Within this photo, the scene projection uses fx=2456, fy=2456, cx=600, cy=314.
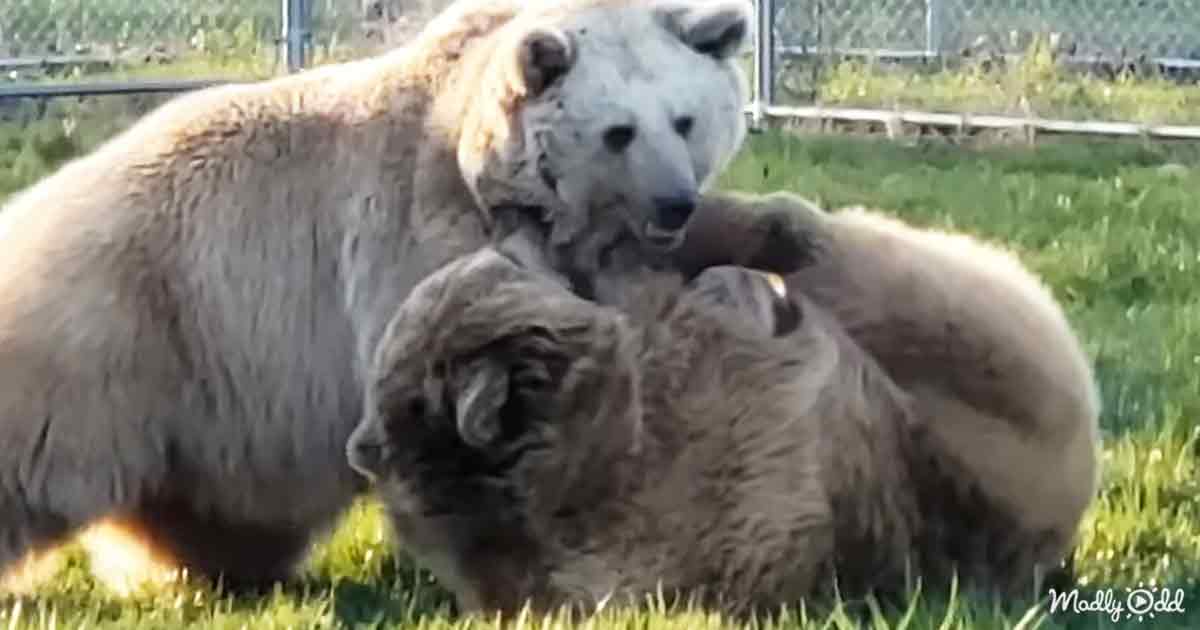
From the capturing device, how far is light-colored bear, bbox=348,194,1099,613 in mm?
3941

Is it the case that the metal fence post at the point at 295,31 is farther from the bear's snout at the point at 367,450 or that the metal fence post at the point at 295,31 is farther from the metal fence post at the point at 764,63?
the bear's snout at the point at 367,450

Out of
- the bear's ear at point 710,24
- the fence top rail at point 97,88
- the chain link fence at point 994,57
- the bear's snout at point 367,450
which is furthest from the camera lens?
the chain link fence at point 994,57

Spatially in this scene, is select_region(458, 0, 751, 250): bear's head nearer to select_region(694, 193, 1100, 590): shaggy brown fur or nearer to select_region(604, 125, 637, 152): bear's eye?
select_region(604, 125, 637, 152): bear's eye

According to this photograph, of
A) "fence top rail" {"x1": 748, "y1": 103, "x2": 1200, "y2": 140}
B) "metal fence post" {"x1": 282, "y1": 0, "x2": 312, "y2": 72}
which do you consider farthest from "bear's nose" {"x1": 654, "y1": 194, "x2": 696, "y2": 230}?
"metal fence post" {"x1": 282, "y1": 0, "x2": 312, "y2": 72}

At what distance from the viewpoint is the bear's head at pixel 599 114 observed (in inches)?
183

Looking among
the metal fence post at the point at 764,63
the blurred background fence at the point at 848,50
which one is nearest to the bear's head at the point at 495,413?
the blurred background fence at the point at 848,50

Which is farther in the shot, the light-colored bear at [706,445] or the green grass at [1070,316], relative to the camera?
the green grass at [1070,316]

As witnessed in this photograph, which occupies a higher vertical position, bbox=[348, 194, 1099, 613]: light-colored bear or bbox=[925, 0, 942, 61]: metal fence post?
bbox=[348, 194, 1099, 613]: light-colored bear

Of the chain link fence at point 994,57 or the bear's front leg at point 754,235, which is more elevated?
the bear's front leg at point 754,235

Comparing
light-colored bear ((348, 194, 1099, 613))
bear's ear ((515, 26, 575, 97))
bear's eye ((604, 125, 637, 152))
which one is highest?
bear's ear ((515, 26, 575, 97))

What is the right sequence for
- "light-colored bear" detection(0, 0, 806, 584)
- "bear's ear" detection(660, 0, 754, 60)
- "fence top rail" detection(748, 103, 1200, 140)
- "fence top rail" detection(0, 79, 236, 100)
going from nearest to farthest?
"light-colored bear" detection(0, 0, 806, 584) → "bear's ear" detection(660, 0, 754, 60) → "fence top rail" detection(0, 79, 236, 100) → "fence top rail" detection(748, 103, 1200, 140)

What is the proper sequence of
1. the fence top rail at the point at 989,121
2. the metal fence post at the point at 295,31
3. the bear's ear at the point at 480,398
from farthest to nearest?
the metal fence post at the point at 295,31
the fence top rail at the point at 989,121
the bear's ear at the point at 480,398

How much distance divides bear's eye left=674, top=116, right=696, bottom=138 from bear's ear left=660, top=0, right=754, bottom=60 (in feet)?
0.53

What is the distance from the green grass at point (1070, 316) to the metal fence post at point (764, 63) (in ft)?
3.15
